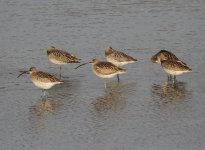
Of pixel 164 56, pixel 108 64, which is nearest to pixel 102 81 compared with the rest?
pixel 108 64

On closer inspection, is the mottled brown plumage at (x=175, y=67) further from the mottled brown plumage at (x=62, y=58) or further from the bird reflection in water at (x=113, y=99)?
the mottled brown plumage at (x=62, y=58)

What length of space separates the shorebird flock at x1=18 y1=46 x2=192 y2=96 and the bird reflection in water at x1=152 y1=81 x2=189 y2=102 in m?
0.32

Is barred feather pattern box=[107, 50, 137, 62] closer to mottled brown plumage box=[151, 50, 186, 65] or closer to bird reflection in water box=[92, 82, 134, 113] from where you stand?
mottled brown plumage box=[151, 50, 186, 65]

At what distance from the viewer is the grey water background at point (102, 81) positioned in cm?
1280

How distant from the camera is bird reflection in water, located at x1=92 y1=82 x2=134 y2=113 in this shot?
1480 centimetres

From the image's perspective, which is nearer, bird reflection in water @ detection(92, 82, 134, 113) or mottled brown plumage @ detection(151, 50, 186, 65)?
bird reflection in water @ detection(92, 82, 134, 113)

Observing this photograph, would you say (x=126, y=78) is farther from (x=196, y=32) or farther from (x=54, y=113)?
(x=196, y=32)

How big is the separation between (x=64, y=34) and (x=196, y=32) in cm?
393

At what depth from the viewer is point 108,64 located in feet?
55.7

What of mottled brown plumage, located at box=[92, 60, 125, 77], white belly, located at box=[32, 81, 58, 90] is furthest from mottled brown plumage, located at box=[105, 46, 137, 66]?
white belly, located at box=[32, 81, 58, 90]

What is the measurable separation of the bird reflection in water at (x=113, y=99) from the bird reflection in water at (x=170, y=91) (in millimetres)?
666

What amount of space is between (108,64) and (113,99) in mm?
1623

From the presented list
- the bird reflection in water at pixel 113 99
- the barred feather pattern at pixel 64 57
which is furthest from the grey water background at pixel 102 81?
the barred feather pattern at pixel 64 57

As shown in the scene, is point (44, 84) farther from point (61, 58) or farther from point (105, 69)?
point (61, 58)
